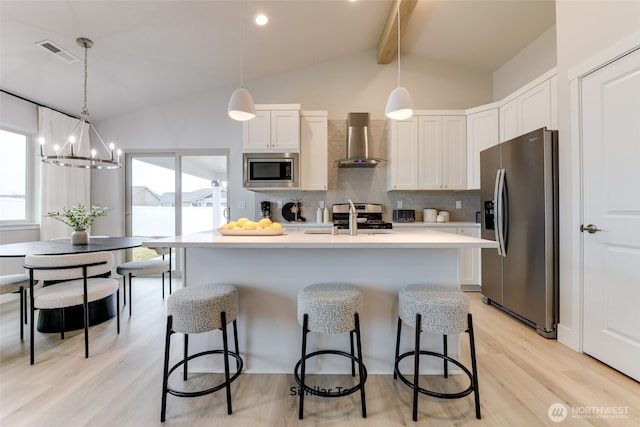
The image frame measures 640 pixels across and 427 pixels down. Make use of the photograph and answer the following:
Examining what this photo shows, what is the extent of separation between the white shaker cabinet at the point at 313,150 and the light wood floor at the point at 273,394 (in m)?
2.43

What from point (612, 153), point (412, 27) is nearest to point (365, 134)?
point (412, 27)

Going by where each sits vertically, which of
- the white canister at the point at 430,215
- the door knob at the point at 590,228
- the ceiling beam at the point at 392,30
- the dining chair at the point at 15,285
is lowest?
the dining chair at the point at 15,285

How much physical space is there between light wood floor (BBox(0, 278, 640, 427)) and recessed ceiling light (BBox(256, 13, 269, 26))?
3170 mm

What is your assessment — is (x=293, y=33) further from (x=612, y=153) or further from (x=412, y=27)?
(x=612, y=153)

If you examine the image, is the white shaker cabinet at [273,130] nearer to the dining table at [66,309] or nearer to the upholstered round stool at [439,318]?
the dining table at [66,309]

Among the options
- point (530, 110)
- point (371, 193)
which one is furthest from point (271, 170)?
point (530, 110)

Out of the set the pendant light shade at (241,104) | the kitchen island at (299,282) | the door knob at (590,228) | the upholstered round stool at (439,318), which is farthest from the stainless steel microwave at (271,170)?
the door knob at (590,228)

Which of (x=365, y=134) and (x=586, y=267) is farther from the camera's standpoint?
(x=365, y=134)

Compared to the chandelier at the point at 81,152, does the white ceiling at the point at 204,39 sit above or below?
above

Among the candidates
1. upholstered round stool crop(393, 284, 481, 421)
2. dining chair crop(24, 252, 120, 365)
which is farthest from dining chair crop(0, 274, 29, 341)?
upholstered round stool crop(393, 284, 481, 421)

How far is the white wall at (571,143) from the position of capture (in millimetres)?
2018

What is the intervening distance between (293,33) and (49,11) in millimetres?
2252

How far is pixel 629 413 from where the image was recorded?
1490mm

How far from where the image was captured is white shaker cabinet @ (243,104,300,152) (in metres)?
3.74
